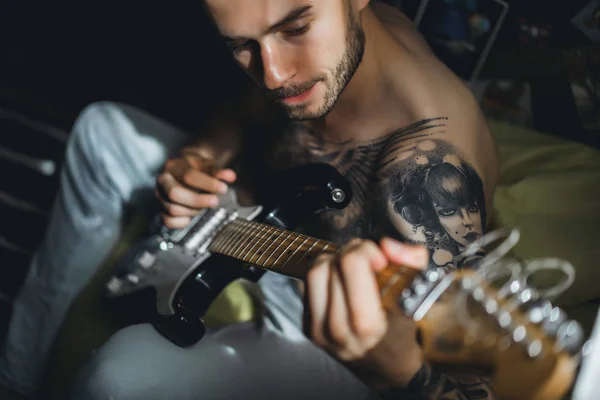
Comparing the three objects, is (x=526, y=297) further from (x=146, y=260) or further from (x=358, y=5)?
(x=146, y=260)

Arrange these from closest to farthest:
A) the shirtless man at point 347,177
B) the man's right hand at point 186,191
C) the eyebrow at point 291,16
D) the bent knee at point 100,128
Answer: the shirtless man at point 347,177 < the eyebrow at point 291,16 < the man's right hand at point 186,191 < the bent knee at point 100,128

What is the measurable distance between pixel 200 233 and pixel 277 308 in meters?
0.22

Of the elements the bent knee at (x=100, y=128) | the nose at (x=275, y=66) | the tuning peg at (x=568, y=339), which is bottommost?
the bent knee at (x=100, y=128)

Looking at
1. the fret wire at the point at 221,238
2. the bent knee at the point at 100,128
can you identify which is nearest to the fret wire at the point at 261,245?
the fret wire at the point at 221,238

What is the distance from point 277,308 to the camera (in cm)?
105

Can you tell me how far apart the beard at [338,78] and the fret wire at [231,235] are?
23 cm

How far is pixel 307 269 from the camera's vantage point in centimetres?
72

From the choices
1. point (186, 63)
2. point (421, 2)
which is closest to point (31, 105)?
point (186, 63)

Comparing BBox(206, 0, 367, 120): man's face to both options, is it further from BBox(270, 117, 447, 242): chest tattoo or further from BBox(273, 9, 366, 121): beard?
BBox(270, 117, 447, 242): chest tattoo

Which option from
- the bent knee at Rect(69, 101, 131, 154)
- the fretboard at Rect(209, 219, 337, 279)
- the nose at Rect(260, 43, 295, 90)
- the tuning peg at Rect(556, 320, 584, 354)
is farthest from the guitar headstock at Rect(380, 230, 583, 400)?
the bent knee at Rect(69, 101, 131, 154)

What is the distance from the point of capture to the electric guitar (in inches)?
18.7

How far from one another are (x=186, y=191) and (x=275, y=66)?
34 centimetres

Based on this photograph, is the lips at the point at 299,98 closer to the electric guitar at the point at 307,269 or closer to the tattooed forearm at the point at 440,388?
the electric guitar at the point at 307,269

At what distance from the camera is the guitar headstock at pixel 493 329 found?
0.46 meters
